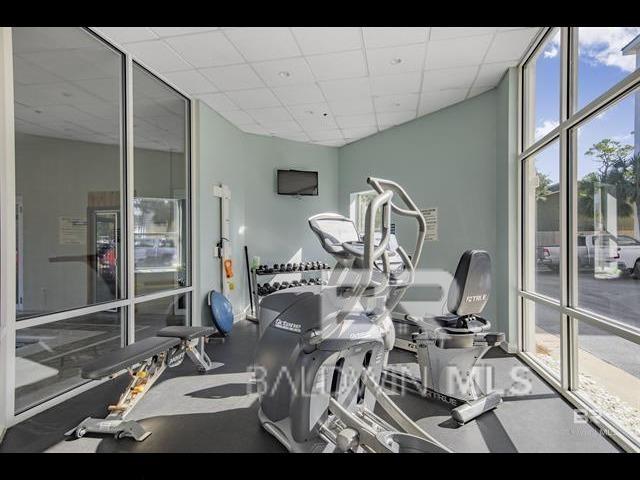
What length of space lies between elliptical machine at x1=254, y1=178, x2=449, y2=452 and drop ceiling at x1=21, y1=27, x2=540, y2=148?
2060 millimetres

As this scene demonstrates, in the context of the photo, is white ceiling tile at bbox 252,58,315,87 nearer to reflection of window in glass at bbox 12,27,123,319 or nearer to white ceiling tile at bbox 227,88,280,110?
white ceiling tile at bbox 227,88,280,110

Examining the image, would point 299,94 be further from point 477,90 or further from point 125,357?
point 125,357

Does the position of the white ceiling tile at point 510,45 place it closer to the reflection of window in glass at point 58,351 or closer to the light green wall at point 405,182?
the light green wall at point 405,182

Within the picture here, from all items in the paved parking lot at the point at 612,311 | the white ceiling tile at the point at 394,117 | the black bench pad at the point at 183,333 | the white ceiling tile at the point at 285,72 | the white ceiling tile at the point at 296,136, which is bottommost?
the black bench pad at the point at 183,333

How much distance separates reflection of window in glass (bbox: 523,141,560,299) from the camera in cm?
304

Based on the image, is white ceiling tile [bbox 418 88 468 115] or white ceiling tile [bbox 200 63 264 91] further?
white ceiling tile [bbox 418 88 468 115]

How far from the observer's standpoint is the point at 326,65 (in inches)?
142

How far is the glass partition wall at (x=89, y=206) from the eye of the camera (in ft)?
8.98

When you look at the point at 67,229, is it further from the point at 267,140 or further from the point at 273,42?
the point at 267,140

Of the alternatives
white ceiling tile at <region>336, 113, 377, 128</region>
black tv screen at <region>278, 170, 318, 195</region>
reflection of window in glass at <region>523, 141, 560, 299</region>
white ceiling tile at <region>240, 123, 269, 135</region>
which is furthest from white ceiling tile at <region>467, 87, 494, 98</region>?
white ceiling tile at <region>240, 123, 269, 135</region>

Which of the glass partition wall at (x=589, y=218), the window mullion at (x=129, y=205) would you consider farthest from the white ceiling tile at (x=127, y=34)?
the glass partition wall at (x=589, y=218)

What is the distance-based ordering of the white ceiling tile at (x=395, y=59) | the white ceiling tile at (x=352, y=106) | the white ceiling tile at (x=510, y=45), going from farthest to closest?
the white ceiling tile at (x=352, y=106) < the white ceiling tile at (x=395, y=59) < the white ceiling tile at (x=510, y=45)

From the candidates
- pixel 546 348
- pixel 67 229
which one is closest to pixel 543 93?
pixel 546 348

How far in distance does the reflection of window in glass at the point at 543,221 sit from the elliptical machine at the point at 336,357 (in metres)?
1.91
